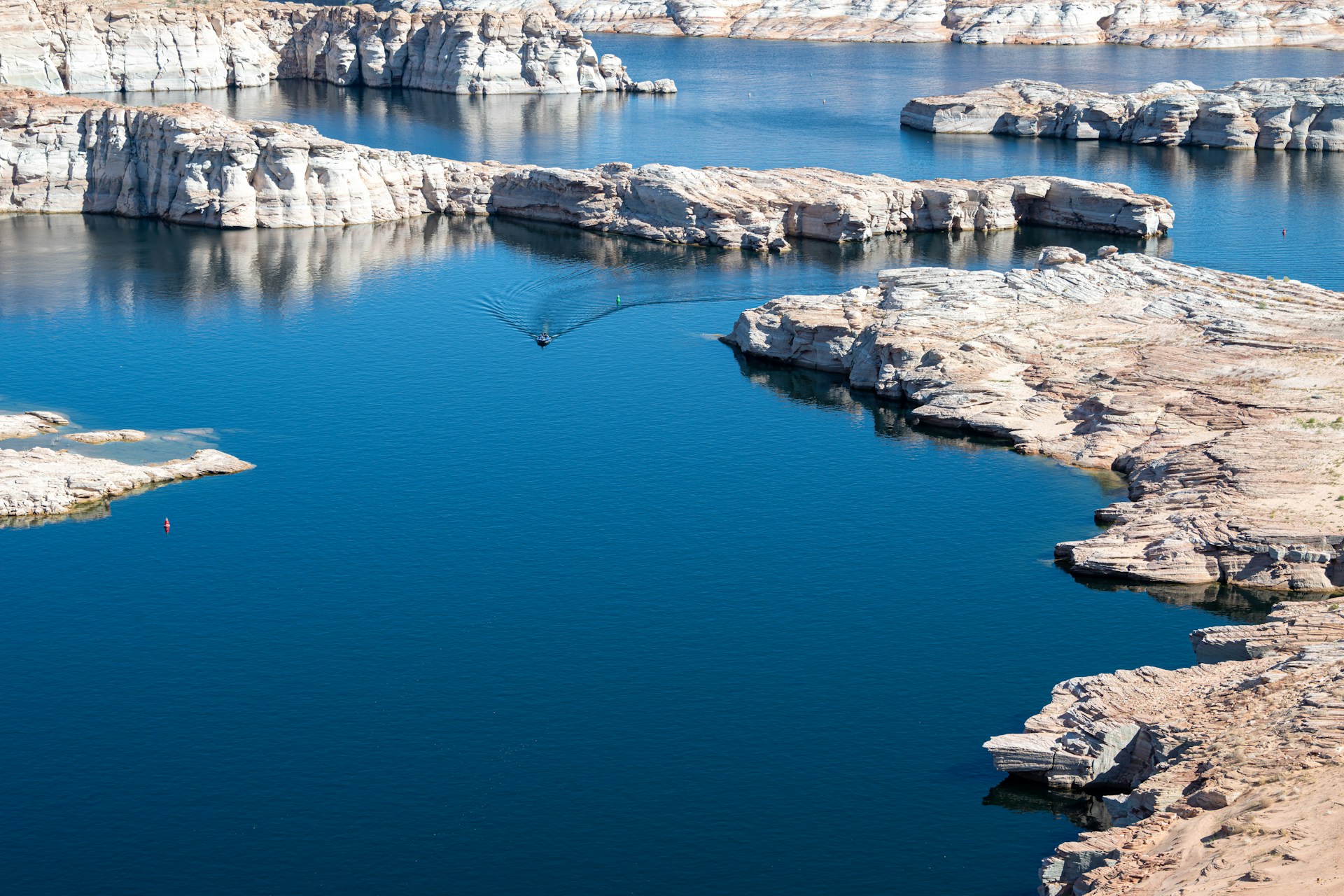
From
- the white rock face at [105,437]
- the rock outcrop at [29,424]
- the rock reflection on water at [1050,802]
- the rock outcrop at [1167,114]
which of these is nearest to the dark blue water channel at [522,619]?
the rock reflection on water at [1050,802]

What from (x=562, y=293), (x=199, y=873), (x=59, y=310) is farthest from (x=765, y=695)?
(x=59, y=310)

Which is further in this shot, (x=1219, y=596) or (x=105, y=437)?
(x=105, y=437)

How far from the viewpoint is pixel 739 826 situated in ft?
169

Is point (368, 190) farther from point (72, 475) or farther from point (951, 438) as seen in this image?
point (951, 438)

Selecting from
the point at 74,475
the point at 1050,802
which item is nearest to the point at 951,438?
the point at 1050,802

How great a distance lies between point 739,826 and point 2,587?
3576cm

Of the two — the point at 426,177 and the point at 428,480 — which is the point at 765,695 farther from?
the point at 426,177

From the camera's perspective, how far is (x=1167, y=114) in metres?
182

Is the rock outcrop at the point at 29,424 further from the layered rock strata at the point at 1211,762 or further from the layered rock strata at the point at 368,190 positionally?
the layered rock strata at the point at 1211,762

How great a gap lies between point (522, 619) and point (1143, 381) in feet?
129

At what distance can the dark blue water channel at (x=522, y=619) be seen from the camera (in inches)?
2000

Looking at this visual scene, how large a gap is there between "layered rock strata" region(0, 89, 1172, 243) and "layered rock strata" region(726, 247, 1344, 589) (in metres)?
29.4

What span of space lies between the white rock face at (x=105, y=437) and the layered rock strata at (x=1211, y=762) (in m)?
51.5

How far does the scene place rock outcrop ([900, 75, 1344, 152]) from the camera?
584 feet
